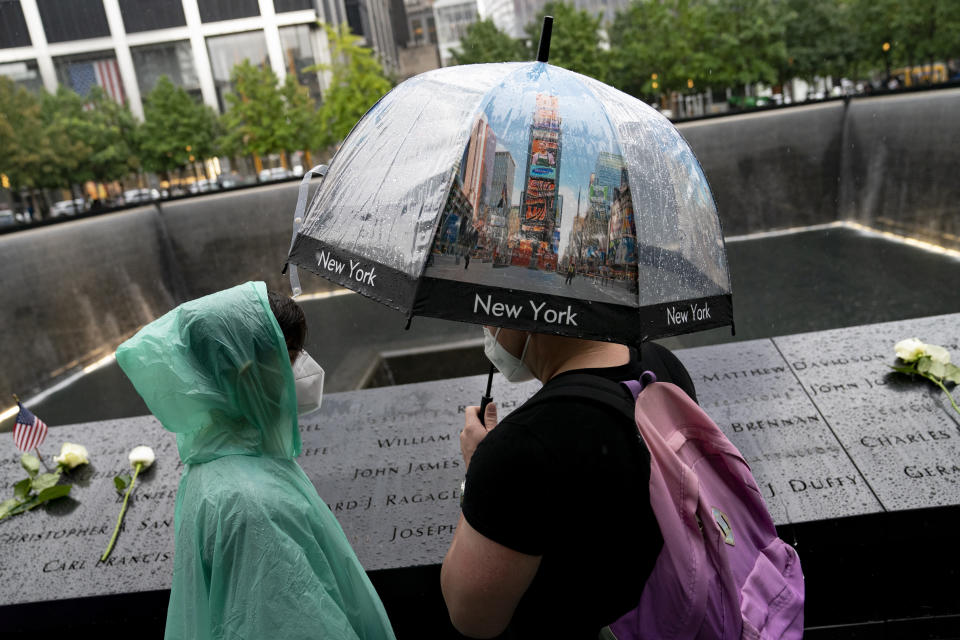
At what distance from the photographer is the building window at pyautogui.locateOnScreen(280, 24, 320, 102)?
44.7ft

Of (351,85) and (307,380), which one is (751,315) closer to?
(307,380)

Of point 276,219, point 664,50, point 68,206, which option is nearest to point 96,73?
point 68,206

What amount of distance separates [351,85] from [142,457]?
52.8 ft

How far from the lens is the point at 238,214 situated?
951 centimetres

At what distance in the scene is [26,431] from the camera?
3.11 meters

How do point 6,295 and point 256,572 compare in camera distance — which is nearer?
point 256,572

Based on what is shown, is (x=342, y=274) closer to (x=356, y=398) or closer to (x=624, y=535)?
(x=624, y=535)

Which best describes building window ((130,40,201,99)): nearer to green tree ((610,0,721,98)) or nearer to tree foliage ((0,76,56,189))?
tree foliage ((0,76,56,189))

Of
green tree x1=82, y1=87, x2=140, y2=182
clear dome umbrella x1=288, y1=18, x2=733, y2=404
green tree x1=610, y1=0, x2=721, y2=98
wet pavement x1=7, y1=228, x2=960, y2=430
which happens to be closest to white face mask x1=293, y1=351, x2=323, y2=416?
clear dome umbrella x1=288, y1=18, x2=733, y2=404

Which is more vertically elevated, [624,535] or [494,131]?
[494,131]

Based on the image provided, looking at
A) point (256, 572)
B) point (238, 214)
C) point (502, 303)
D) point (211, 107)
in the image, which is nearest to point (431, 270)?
point (502, 303)

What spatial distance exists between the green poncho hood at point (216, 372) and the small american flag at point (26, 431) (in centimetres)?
170

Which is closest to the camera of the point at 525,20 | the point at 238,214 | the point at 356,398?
the point at 356,398

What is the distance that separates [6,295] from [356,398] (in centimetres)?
522
